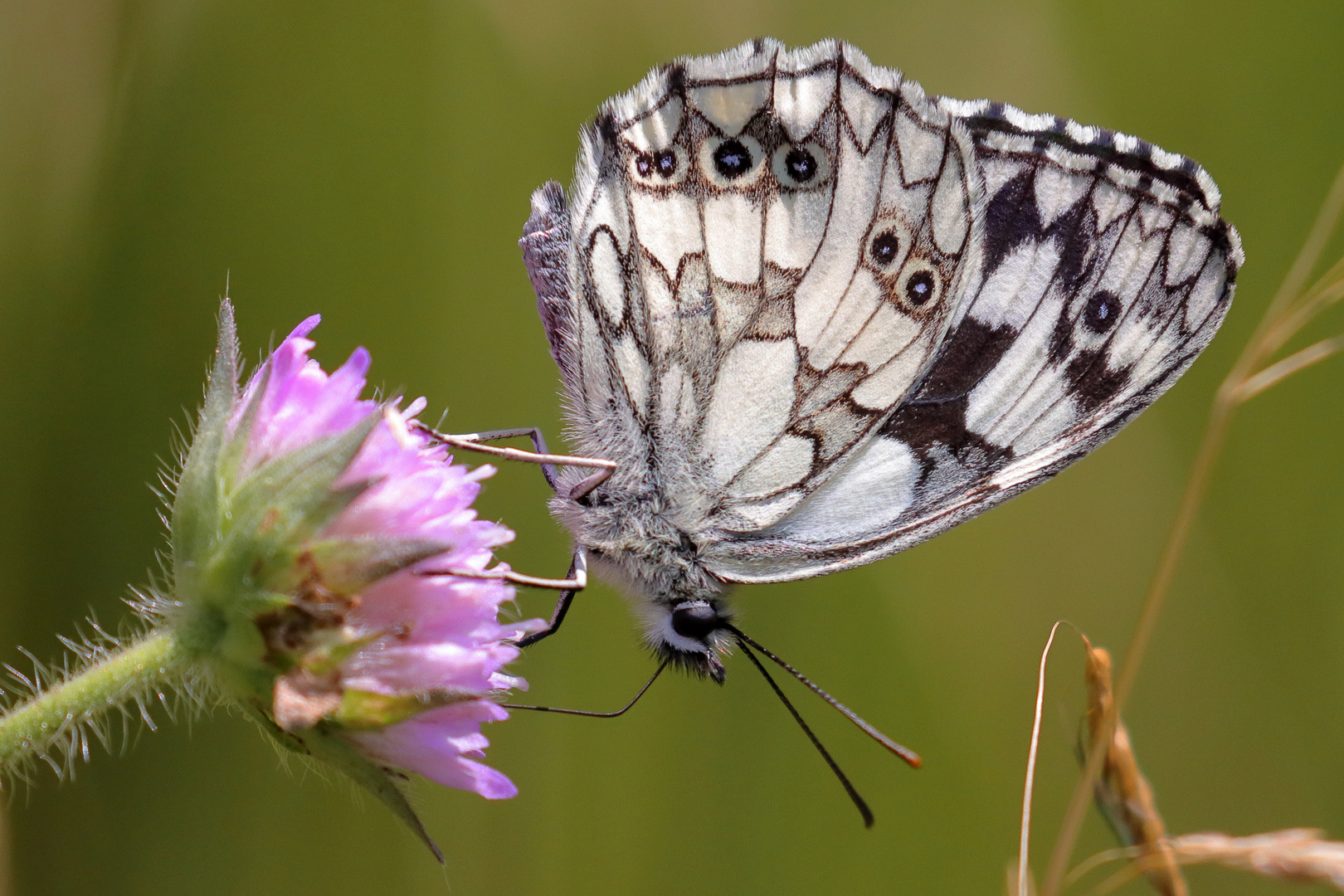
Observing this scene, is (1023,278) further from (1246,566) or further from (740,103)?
(1246,566)

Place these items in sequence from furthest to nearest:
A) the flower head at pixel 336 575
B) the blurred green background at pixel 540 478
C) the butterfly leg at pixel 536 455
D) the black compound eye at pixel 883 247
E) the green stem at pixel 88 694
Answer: the blurred green background at pixel 540 478
the black compound eye at pixel 883 247
the butterfly leg at pixel 536 455
the flower head at pixel 336 575
the green stem at pixel 88 694

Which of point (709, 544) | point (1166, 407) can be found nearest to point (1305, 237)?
point (1166, 407)

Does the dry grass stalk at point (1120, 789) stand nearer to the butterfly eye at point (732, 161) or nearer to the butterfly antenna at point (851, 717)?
the butterfly antenna at point (851, 717)

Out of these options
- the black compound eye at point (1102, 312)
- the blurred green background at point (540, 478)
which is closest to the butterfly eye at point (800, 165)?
the black compound eye at point (1102, 312)

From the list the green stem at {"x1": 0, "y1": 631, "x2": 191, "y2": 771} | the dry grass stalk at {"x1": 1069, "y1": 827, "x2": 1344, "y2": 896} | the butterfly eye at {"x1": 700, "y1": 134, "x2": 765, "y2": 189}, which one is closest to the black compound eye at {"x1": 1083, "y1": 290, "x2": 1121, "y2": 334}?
the butterfly eye at {"x1": 700, "y1": 134, "x2": 765, "y2": 189}

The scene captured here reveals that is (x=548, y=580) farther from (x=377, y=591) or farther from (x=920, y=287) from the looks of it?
Result: (x=920, y=287)

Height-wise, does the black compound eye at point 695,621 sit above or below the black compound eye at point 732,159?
below
